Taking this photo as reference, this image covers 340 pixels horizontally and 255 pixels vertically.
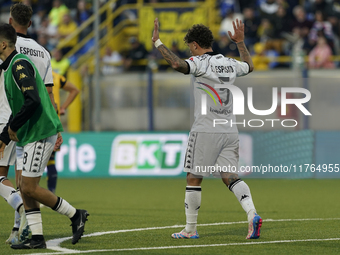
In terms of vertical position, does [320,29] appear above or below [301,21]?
below

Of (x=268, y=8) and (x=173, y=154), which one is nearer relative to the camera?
(x=173, y=154)

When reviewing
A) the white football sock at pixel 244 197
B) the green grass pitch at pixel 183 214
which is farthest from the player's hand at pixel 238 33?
the green grass pitch at pixel 183 214

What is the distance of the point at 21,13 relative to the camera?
22.9ft

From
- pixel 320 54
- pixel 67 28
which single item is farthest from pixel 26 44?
pixel 67 28

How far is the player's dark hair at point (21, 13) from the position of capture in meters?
6.97

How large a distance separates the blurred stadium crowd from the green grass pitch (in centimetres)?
446

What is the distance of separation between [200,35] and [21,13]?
1.87 meters

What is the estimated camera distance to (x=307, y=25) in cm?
1948

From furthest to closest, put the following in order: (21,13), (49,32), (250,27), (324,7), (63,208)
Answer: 1. (49,32)
2. (324,7)
3. (250,27)
4. (21,13)
5. (63,208)

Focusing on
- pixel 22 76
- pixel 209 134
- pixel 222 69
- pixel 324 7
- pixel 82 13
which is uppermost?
pixel 82 13

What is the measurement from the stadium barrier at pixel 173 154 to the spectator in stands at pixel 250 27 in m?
4.57

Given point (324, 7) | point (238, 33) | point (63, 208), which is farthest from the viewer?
point (324, 7)

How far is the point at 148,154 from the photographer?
16.4 m

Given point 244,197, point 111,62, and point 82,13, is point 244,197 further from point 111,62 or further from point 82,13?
point 82,13
